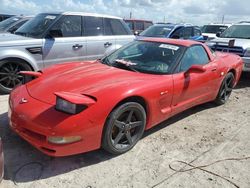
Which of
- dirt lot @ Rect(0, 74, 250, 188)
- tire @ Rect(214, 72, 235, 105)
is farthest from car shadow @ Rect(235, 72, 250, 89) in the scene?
dirt lot @ Rect(0, 74, 250, 188)

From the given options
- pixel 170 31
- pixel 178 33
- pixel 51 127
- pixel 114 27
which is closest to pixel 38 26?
pixel 114 27

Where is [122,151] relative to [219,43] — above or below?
below

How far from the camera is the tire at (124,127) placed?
326 centimetres

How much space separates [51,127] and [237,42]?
6.94 meters

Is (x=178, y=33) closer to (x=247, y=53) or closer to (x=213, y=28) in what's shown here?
(x=247, y=53)

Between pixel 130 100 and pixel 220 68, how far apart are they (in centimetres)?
253

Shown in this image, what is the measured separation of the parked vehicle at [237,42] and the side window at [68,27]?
424 centimetres

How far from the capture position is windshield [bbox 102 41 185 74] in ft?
13.7

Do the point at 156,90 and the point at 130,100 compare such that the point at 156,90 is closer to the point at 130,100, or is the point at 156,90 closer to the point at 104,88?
the point at 130,100

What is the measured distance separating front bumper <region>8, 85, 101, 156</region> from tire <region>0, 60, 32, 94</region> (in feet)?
8.68

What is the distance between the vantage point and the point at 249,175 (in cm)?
332

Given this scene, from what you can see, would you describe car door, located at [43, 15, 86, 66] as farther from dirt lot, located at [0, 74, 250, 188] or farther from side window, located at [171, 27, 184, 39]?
side window, located at [171, 27, 184, 39]

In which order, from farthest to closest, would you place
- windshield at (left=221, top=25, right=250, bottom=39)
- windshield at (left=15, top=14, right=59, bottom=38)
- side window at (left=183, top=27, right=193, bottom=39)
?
side window at (left=183, top=27, right=193, bottom=39) < windshield at (left=221, top=25, right=250, bottom=39) < windshield at (left=15, top=14, right=59, bottom=38)

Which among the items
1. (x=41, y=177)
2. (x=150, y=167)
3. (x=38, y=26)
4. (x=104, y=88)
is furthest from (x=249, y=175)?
(x=38, y=26)
